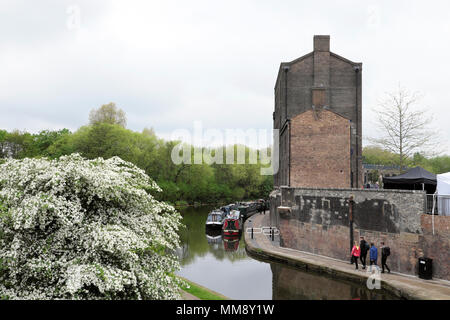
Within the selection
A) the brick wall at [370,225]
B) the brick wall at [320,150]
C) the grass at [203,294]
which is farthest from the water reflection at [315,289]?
the brick wall at [320,150]

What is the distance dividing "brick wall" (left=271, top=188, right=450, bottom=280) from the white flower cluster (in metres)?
10.6

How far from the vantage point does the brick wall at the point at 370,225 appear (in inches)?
534

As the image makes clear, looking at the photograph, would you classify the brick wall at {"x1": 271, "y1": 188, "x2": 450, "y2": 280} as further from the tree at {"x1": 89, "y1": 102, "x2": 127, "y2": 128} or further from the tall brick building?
the tree at {"x1": 89, "y1": 102, "x2": 127, "y2": 128}

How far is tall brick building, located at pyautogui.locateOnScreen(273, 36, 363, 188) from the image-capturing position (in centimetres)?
2406

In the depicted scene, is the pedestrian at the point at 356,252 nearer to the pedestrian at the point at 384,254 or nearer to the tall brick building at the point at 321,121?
the pedestrian at the point at 384,254

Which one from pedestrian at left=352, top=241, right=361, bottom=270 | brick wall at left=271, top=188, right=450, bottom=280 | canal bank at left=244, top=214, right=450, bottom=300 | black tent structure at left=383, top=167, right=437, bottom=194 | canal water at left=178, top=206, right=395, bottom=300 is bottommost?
canal water at left=178, top=206, right=395, bottom=300

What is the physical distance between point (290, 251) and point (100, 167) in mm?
13650

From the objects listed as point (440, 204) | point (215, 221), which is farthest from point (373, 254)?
point (215, 221)

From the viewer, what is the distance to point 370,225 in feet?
52.3

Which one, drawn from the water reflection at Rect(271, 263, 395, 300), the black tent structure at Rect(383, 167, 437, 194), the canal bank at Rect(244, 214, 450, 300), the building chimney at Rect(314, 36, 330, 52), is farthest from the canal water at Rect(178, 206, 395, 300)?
the building chimney at Rect(314, 36, 330, 52)

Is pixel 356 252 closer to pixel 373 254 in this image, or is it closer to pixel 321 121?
pixel 373 254
